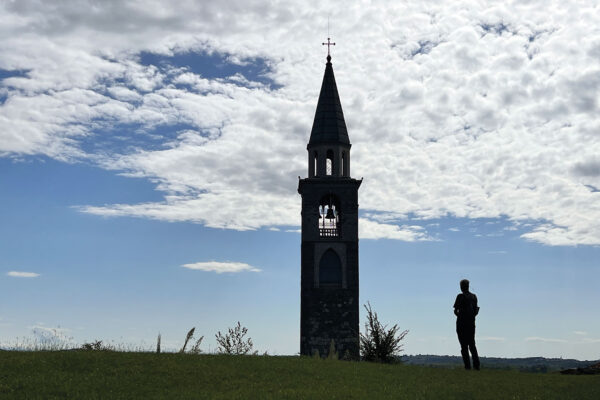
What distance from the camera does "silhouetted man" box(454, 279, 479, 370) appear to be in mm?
20188

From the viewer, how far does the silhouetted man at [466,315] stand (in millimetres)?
20188

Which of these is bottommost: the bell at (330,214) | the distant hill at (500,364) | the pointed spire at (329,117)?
the distant hill at (500,364)

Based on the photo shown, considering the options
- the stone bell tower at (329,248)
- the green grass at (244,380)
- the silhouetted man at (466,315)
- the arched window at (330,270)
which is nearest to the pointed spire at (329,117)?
the stone bell tower at (329,248)

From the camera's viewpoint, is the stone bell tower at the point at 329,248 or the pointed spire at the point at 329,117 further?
the pointed spire at the point at 329,117

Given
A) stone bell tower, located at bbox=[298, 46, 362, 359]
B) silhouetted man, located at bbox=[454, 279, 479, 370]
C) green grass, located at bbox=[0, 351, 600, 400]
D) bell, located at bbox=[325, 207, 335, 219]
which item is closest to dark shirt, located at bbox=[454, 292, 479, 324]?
silhouetted man, located at bbox=[454, 279, 479, 370]

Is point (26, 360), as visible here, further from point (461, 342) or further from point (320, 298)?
point (320, 298)

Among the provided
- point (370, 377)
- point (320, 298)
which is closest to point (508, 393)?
point (370, 377)

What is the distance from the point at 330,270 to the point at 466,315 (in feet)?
74.2

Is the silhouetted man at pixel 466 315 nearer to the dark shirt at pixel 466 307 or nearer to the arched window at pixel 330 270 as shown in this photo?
the dark shirt at pixel 466 307

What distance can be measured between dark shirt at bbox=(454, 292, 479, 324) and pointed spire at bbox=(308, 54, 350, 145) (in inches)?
997

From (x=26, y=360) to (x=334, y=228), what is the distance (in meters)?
26.8

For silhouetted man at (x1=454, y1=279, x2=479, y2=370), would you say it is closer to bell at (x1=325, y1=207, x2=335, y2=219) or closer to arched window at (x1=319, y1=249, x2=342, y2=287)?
arched window at (x1=319, y1=249, x2=342, y2=287)

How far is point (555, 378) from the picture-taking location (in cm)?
2027

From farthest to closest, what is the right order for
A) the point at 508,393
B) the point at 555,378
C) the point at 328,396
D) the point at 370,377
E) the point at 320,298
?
the point at 320,298, the point at 555,378, the point at 370,377, the point at 508,393, the point at 328,396
